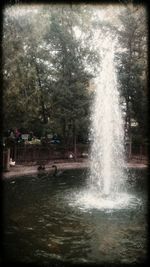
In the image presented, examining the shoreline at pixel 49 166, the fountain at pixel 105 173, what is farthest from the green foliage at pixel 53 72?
the shoreline at pixel 49 166

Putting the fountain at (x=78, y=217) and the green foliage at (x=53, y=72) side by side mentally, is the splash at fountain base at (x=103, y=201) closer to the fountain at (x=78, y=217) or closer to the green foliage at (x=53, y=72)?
the fountain at (x=78, y=217)

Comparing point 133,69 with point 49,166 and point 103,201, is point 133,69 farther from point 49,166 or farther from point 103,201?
point 103,201

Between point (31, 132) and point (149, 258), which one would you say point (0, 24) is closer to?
point (149, 258)

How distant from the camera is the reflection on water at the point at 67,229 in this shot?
9.10 metres

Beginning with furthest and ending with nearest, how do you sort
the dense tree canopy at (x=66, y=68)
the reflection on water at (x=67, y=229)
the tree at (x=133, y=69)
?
1. the tree at (x=133, y=69)
2. the dense tree canopy at (x=66, y=68)
3. the reflection on water at (x=67, y=229)

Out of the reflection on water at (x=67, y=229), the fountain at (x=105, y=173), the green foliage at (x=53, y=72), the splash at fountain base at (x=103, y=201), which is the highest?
the green foliage at (x=53, y=72)

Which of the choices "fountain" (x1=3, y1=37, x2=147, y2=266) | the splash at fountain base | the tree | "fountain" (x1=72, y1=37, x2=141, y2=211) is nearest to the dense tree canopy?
the tree

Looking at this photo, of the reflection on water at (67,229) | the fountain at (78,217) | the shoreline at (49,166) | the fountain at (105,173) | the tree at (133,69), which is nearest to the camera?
the reflection on water at (67,229)

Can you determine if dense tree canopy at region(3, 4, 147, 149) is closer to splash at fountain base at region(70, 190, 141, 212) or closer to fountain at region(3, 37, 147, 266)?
fountain at region(3, 37, 147, 266)

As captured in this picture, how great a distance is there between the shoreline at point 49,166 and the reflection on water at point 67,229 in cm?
488

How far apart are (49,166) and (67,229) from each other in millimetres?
15090

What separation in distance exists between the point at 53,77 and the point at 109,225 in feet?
67.4

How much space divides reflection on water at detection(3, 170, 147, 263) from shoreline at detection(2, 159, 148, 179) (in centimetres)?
488

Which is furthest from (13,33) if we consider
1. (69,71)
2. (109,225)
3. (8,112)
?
(109,225)
